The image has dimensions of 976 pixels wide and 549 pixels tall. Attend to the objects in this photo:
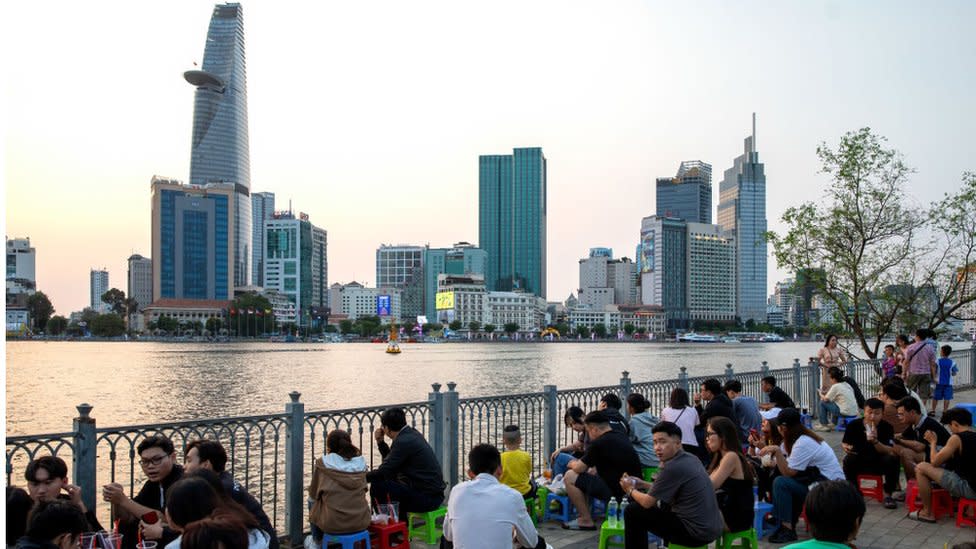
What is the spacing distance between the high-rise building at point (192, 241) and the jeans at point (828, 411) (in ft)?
611

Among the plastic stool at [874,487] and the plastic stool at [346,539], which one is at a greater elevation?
the plastic stool at [346,539]

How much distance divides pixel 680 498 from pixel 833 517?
239 centimetres

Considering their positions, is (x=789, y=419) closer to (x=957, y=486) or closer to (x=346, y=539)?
(x=957, y=486)

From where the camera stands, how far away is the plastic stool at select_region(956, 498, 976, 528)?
25.3 feet

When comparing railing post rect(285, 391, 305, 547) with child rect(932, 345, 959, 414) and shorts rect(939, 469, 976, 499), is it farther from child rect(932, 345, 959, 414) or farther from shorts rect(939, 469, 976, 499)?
child rect(932, 345, 959, 414)

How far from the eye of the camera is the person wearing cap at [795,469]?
24.8 feet

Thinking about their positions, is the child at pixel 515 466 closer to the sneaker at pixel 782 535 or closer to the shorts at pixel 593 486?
the shorts at pixel 593 486

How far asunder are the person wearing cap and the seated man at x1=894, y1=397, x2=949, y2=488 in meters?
1.85

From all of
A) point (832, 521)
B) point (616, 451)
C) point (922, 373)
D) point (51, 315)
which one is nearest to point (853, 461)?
point (616, 451)

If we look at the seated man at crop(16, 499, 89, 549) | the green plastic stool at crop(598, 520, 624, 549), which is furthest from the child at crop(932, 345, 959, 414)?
the seated man at crop(16, 499, 89, 549)

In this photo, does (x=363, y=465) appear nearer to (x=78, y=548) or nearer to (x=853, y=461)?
(x=78, y=548)

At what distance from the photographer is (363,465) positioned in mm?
6711

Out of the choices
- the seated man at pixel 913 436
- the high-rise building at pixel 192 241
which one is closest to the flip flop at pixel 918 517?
the seated man at pixel 913 436

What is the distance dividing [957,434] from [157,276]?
195604 millimetres
